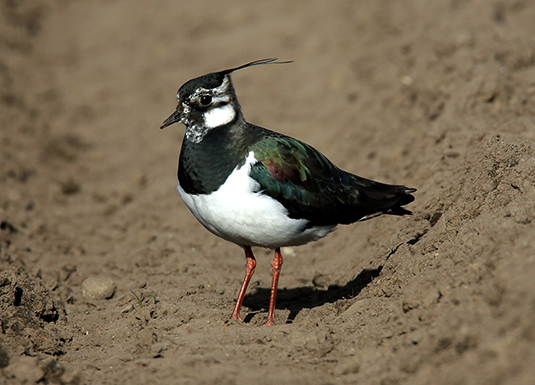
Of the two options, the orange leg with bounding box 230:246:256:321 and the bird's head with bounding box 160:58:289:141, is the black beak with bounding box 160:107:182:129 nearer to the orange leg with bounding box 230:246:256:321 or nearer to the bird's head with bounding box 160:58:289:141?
the bird's head with bounding box 160:58:289:141

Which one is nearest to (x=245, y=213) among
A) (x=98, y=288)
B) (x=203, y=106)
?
(x=203, y=106)

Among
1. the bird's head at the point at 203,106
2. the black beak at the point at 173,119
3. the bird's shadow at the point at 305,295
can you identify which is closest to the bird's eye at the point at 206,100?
the bird's head at the point at 203,106

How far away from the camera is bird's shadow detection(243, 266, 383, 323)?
632 cm

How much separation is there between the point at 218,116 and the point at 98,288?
2684 mm

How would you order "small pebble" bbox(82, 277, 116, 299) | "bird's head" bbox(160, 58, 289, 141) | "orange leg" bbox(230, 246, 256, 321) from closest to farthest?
"bird's head" bbox(160, 58, 289, 141), "orange leg" bbox(230, 246, 256, 321), "small pebble" bbox(82, 277, 116, 299)

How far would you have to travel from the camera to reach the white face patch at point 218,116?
589cm

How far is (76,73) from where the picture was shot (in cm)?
1349

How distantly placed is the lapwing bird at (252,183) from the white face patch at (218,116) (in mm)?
11

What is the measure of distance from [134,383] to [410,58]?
8418 millimetres

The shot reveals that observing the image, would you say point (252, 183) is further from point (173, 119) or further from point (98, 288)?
point (98, 288)

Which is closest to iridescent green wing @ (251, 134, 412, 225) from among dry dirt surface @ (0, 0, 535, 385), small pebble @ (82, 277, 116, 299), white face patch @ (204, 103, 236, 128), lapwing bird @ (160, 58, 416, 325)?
lapwing bird @ (160, 58, 416, 325)

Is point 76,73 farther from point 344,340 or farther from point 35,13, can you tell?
point 344,340

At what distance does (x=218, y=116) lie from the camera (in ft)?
19.4

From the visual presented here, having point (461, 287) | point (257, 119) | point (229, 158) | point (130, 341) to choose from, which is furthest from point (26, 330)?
point (257, 119)
